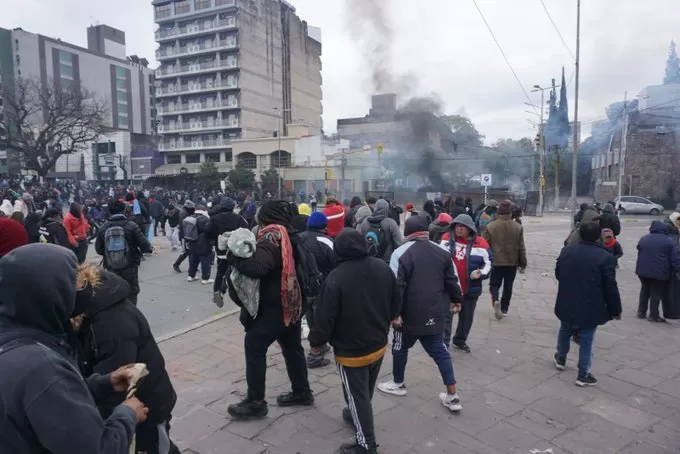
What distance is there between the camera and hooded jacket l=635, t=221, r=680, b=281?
6656 mm

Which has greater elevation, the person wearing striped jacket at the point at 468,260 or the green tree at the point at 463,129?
the green tree at the point at 463,129

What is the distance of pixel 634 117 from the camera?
42.5 meters

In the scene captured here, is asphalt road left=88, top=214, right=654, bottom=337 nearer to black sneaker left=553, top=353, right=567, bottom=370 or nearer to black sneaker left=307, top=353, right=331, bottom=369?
black sneaker left=307, top=353, right=331, bottom=369

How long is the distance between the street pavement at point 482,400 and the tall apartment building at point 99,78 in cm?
4627

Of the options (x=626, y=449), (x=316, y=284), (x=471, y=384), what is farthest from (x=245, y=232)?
(x=626, y=449)

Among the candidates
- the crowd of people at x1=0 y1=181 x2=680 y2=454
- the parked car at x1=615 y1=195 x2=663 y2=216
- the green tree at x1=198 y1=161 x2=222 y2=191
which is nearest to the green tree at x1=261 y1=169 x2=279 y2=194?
the green tree at x1=198 y1=161 x2=222 y2=191

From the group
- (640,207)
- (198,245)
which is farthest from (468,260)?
(640,207)

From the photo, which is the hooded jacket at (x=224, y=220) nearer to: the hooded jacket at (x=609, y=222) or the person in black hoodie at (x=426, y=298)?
the person in black hoodie at (x=426, y=298)

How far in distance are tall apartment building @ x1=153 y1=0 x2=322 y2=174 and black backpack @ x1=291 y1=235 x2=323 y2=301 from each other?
52.5m

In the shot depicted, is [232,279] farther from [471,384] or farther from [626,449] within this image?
[626,449]

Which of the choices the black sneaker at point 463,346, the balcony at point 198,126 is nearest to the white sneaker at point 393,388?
the black sneaker at point 463,346

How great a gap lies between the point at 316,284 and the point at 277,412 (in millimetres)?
1104

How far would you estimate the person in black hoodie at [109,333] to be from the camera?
196 centimetres

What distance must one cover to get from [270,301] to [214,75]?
196ft
